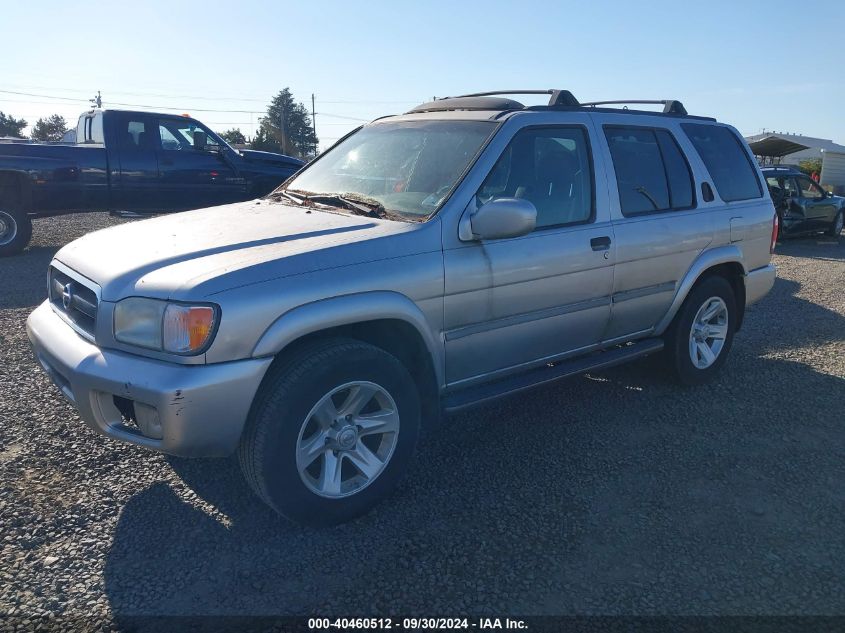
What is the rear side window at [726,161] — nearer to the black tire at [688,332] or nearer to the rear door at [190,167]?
the black tire at [688,332]

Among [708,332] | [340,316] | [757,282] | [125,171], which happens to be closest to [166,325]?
[340,316]

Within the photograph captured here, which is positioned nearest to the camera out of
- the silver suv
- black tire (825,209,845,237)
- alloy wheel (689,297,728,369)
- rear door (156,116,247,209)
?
the silver suv

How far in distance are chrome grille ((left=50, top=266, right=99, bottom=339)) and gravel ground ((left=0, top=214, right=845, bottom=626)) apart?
0.87 m

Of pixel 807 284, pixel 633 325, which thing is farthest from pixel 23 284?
pixel 807 284

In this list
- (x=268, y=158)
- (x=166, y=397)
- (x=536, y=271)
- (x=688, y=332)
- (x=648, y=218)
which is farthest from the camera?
(x=268, y=158)

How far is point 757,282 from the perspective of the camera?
543cm

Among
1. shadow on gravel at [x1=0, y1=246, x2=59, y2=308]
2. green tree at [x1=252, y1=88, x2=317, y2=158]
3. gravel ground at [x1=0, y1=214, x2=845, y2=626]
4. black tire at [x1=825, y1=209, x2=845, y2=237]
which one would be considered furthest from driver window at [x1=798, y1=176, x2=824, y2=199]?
green tree at [x1=252, y1=88, x2=317, y2=158]

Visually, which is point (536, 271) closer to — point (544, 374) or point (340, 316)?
point (544, 374)

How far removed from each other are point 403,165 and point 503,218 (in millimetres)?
900

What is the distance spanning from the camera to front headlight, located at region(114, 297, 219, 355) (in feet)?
8.73

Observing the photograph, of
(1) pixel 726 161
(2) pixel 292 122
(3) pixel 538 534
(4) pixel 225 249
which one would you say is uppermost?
(2) pixel 292 122

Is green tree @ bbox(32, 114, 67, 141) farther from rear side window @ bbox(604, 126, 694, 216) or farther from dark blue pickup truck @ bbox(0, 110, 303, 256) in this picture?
rear side window @ bbox(604, 126, 694, 216)

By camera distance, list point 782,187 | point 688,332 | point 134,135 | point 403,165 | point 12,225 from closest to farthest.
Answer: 1. point 403,165
2. point 688,332
3. point 12,225
4. point 134,135
5. point 782,187

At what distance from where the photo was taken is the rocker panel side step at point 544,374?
138 inches
